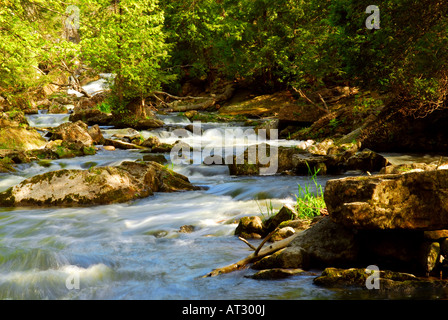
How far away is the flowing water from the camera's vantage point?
3992mm

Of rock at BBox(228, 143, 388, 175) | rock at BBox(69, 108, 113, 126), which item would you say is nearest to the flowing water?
rock at BBox(228, 143, 388, 175)

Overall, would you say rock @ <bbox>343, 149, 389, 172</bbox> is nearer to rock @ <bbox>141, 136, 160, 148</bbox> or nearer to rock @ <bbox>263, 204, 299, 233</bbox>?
rock @ <bbox>263, 204, 299, 233</bbox>

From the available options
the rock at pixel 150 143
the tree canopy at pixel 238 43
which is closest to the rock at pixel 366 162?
the tree canopy at pixel 238 43

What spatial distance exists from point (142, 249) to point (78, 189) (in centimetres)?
347

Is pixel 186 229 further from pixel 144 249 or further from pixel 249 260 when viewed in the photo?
pixel 249 260

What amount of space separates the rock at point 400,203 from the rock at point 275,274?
2.45 ft

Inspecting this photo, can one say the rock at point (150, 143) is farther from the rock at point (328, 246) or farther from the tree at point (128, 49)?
the rock at point (328, 246)

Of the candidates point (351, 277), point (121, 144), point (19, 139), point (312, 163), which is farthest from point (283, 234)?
point (19, 139)

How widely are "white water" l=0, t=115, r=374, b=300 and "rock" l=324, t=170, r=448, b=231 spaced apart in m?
0.80

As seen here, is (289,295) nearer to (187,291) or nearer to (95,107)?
(187,291)

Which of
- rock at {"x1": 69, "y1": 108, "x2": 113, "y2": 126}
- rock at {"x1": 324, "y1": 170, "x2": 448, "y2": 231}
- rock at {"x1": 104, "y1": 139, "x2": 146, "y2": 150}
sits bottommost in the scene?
rock at {"x1": 324, "y1": 170, "x2": 448, "y2": 231}

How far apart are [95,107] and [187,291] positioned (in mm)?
20496

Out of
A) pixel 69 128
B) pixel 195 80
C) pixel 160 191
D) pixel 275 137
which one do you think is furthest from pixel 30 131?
pixel 195 80

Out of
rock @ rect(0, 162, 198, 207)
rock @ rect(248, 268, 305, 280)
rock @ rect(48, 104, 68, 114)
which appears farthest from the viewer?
rock @ rect(48, 104, 68, 114)
